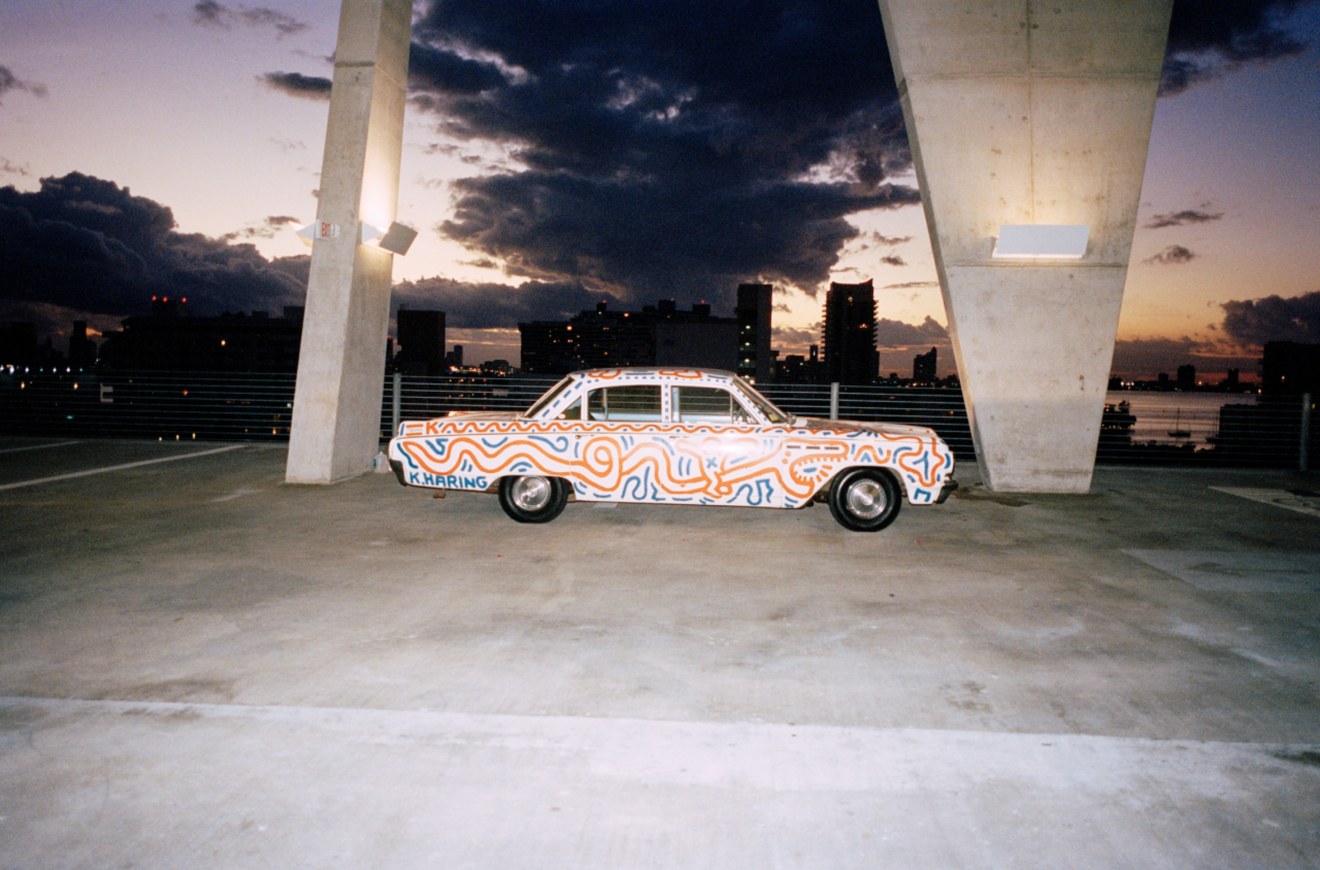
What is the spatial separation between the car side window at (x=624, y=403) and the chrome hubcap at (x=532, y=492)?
881 mm

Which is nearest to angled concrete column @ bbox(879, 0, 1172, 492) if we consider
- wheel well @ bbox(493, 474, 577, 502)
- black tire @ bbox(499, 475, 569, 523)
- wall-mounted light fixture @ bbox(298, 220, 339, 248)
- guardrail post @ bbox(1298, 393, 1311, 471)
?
wheel well @ bbox(493, 474, 577, 502)

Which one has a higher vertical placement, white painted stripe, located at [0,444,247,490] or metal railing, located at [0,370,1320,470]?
metal railing, located at [0,370,1320,470]

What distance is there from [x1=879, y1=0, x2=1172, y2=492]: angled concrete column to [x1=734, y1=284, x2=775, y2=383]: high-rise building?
115579mm

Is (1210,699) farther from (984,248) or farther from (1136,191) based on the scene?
(1136,191)

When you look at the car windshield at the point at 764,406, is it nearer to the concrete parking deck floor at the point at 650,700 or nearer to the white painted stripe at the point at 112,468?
the concrete parking deck floor at the point at 650,700

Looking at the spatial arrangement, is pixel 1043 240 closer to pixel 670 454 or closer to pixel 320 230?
pixel 670 454

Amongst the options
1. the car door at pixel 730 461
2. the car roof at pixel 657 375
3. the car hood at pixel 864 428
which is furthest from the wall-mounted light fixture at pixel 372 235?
the car hood at pixel 864 428

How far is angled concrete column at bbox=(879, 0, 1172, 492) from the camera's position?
32.5 ft

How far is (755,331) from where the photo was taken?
483 ft

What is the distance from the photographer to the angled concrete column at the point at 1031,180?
32.5 ft

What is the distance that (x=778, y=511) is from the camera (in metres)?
9.27

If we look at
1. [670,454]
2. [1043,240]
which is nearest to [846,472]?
[670,454]

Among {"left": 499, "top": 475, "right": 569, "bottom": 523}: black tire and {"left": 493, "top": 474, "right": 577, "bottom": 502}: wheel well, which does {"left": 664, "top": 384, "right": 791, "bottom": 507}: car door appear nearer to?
{"left": 493, "top": 474, "right": 577, "bottom": 502}: wheel well

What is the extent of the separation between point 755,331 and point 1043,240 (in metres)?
139
